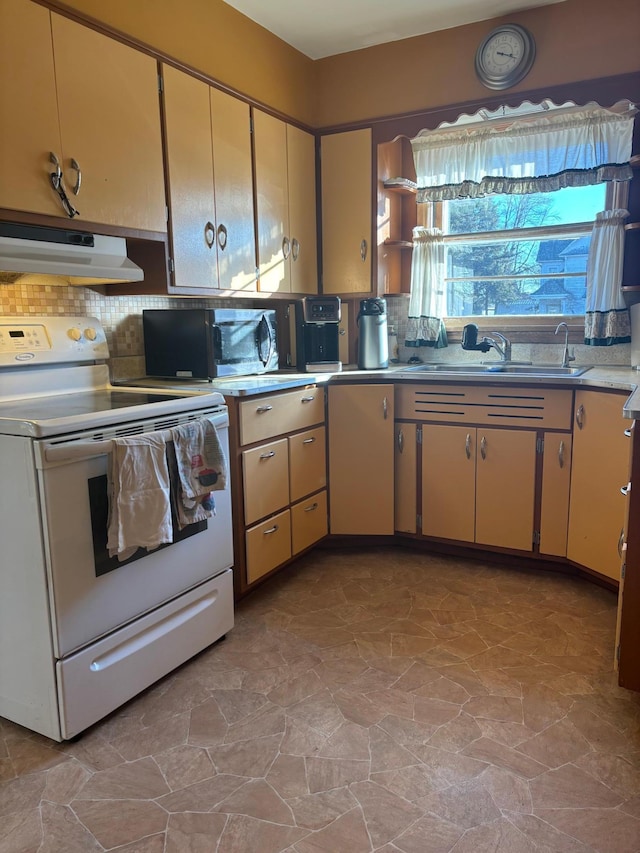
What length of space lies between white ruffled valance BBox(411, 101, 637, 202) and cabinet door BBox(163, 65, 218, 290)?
1.30m

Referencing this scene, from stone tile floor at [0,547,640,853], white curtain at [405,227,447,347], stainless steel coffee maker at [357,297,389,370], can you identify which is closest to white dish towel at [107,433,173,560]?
stone tile floor at [0,547,640,853]

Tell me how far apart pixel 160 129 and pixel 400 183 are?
1428 mm

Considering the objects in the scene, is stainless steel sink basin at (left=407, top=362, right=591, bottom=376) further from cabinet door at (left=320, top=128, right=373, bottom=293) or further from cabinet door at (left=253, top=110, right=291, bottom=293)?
cabinet door at (left=253, top=110, right=291, bottom=293)

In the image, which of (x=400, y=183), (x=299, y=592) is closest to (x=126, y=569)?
(x=299, y=592)

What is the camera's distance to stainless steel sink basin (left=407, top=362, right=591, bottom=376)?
297 cm

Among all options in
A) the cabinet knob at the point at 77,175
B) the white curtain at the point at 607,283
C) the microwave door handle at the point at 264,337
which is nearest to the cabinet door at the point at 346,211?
the microwave door handle at the point at 264,337

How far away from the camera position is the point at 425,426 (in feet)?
9.80

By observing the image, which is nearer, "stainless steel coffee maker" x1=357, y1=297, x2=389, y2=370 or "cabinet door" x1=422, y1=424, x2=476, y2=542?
"cabinet door" x1=422, y1=424, x2=476, y2=542

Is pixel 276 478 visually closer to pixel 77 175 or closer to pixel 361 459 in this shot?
pixel 361 459

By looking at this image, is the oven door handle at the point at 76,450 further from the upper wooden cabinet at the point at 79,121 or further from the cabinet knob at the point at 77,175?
the cabinet knob at the point at 77,175

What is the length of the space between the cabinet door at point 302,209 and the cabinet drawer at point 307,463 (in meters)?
0.85

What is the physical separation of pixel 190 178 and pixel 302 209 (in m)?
0.90

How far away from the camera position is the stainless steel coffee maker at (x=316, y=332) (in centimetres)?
306

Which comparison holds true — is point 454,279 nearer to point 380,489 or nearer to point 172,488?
point 380,489
